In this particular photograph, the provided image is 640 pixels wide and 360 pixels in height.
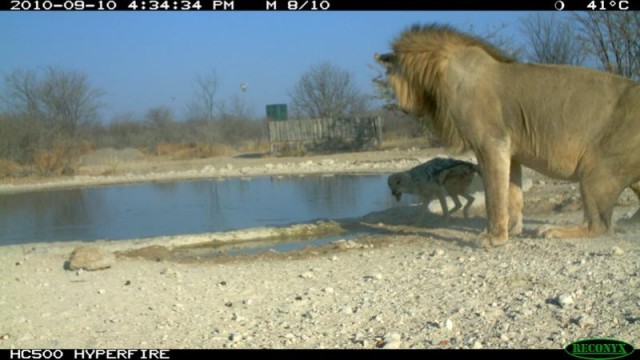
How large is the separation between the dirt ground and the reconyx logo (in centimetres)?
14

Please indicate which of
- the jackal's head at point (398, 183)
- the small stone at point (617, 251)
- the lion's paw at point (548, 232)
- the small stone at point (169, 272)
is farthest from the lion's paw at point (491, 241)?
the small stone at point (169, 272)

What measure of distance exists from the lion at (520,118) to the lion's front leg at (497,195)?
0.04 ft

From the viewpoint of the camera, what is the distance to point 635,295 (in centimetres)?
639

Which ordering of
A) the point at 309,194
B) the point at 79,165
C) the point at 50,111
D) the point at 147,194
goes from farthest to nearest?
the point at 50,111 < the point at 79,165 < the point at 147,194 < the point at 309,194

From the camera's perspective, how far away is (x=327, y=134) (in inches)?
1740

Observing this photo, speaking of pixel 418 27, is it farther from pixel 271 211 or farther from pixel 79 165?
pixel 79 165

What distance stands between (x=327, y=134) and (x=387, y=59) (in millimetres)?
33331

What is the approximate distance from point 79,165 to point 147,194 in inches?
694

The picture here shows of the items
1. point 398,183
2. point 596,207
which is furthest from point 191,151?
point 596,207

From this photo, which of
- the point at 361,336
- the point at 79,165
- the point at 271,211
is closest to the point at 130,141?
the point at 79,165

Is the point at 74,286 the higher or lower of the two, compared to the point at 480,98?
lower

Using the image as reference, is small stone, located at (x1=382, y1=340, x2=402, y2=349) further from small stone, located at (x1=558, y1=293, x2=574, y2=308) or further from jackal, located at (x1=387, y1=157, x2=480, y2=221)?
jackal, located at (x1=387, y1=157, x2=480, y2=221)

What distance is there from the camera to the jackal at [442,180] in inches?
485

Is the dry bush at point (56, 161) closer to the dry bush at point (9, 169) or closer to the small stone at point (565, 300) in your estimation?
the dry bush at point (9, 169)
